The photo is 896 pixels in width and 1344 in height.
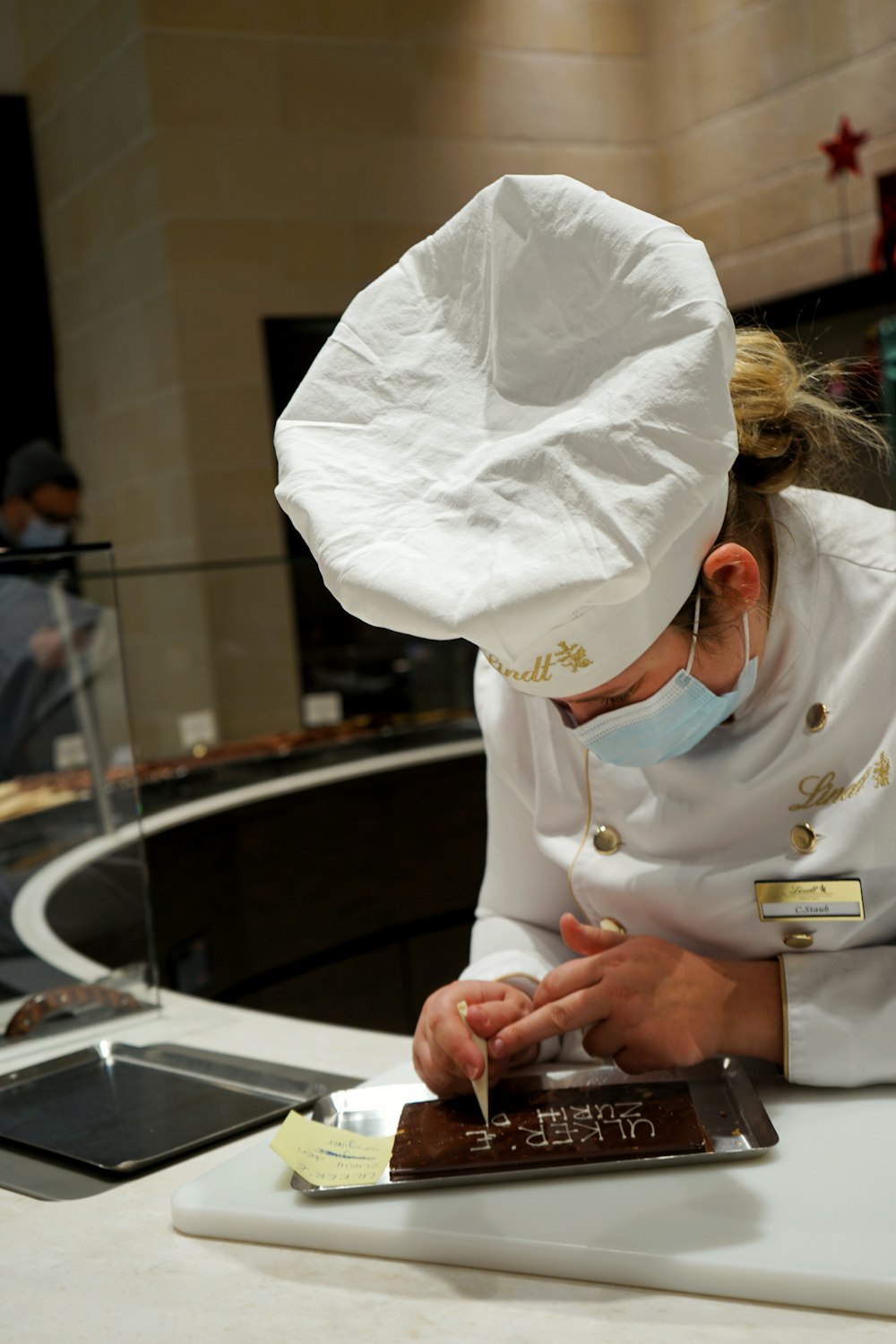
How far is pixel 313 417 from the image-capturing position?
90 cm

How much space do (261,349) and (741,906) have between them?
3555 mm

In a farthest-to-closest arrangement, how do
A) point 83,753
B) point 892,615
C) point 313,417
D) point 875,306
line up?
point 875,306
point 83,753
point 892,615
point 313,417

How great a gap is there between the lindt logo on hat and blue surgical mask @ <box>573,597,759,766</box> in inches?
4.3

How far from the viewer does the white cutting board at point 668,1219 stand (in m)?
0.73

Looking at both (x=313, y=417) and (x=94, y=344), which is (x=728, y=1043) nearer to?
(x=313, y=417)

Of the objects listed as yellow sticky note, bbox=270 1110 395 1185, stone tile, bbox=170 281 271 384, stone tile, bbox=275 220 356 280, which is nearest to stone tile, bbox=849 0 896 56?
stone tile, bbox=275 220 356 280

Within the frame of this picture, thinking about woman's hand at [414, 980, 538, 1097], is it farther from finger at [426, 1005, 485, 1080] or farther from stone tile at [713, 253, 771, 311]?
stone tile at [713, 253, 771, 311]

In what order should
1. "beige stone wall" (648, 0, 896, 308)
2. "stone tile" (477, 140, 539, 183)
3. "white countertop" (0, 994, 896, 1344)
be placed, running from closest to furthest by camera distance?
"white countertop" (0, 994, 896, 1344)
"beige stone wall" (648, 0, 896, 308)
"stone tile" (477, 140, 539, 183)

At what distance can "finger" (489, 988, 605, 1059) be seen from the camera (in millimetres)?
972

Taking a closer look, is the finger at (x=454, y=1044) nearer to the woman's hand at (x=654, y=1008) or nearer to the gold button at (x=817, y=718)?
the woman's hand at (x=654, y=1008)

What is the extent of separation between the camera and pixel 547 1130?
3.00 feet

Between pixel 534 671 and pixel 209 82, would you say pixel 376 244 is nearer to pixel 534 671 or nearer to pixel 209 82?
pixel 209 82

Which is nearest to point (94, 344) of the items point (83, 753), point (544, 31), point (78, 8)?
point (78, 8)

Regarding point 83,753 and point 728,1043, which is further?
point 83,753
